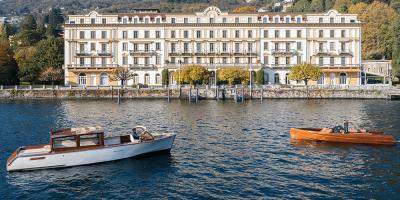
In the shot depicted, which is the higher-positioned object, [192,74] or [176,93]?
[192,74]

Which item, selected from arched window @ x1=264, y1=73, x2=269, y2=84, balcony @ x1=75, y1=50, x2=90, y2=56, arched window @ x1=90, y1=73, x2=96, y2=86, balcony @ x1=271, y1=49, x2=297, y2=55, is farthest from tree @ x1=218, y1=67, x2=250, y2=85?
balcony @ x1=75, y1=50, x2=90, y2=56

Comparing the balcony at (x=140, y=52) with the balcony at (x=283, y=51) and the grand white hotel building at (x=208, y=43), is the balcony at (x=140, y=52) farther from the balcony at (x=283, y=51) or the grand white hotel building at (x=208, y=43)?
the balcony at (x=283, y=51)

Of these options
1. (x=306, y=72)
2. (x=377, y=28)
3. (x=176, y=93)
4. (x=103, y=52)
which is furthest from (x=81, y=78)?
(x=377, y=28)

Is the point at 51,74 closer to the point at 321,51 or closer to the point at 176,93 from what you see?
the point at 176,93

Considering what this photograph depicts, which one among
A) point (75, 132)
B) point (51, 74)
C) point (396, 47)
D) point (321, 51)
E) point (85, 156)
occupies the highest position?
point (396, 47)

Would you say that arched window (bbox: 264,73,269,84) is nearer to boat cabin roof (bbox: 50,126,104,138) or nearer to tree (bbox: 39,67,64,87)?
tree (bbox: 39,67,64,87)

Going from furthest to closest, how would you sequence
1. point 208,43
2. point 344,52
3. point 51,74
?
point 208,43 → point 344,52 → point 51,74

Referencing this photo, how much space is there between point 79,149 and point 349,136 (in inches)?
881

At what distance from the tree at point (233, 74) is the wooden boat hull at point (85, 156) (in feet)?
176

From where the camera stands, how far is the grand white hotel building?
8731cm

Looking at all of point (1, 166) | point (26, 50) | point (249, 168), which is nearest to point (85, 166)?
point (1, 166)

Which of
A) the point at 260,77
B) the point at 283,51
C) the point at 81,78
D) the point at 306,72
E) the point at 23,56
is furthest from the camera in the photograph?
the point at 23,56

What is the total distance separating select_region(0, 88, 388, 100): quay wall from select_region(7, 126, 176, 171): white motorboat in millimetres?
49806

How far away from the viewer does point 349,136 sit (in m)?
28.7
